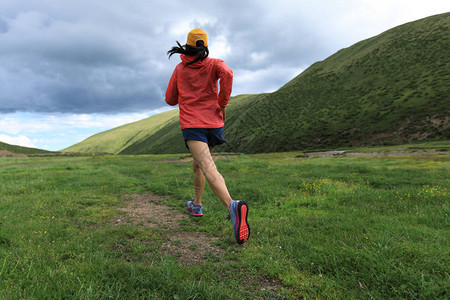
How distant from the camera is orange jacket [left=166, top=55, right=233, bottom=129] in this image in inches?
183

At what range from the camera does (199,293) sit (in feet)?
8.91

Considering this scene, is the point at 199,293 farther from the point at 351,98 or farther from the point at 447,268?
the point at 351,98

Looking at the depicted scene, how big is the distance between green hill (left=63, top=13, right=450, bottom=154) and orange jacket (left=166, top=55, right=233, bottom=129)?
237 ft

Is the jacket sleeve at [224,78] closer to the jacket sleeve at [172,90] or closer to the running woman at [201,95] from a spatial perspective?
the running woman at [201,95]

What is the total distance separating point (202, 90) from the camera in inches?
188

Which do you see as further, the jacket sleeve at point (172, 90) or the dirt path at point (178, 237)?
the jacket sleeve at point (172, 90)

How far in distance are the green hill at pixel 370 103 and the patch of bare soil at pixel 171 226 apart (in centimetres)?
7149

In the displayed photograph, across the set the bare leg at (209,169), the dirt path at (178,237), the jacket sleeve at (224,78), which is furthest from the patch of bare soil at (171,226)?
→ the jacket sleeve at (224,78)

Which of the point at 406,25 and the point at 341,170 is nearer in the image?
the point at 341,170

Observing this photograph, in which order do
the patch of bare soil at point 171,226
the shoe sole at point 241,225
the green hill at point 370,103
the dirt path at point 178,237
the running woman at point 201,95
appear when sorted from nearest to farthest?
the dirt path at point 178,237 → the shoe sole at point 241,225 → the patch of bare soil at point 171,226 → the running woman at point 201,95 → the green hill at point 370,103

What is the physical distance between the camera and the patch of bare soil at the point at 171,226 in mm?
4242

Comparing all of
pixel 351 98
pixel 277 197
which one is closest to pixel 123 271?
pixel 277 197

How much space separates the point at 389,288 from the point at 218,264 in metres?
2.26

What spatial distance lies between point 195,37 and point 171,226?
14.2ft
